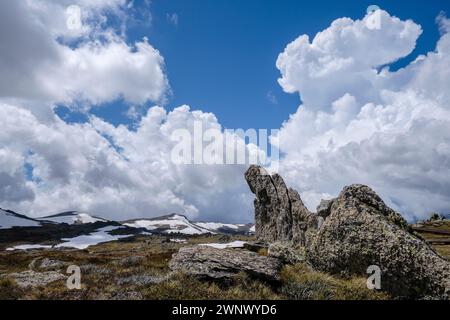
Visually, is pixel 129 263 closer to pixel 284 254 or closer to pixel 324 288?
pixel 284 254

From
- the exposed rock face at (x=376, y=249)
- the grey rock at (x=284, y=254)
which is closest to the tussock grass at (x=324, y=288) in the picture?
the exposed rock face at (x=376, y=249)

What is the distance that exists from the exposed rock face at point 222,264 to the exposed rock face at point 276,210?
99.7 ft

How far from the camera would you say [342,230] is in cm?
1436

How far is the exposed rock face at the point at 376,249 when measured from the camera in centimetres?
1286

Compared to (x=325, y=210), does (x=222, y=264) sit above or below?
below

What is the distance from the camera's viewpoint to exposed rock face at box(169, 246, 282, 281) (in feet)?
44.6

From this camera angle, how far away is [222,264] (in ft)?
45.7

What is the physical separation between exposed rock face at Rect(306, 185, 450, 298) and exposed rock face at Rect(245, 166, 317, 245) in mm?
29358

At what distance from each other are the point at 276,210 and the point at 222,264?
122 ft

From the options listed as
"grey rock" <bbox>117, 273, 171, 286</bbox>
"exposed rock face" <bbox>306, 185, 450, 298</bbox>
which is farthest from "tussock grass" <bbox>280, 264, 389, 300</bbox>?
"grey rock" <bbox>117, 273, 171, 286</bbox>

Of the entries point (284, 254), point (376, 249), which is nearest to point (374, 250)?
point (376, 249)

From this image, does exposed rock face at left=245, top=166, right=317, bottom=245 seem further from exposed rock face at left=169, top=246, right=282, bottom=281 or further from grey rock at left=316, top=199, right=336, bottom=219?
exposed rock face at left=169, top=246, right=282, bottom=281

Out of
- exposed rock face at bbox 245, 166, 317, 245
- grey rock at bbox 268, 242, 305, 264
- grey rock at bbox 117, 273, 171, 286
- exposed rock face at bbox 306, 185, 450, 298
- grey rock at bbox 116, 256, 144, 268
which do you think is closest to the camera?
exposed rock face at bbox 306, 185, 450, 298
